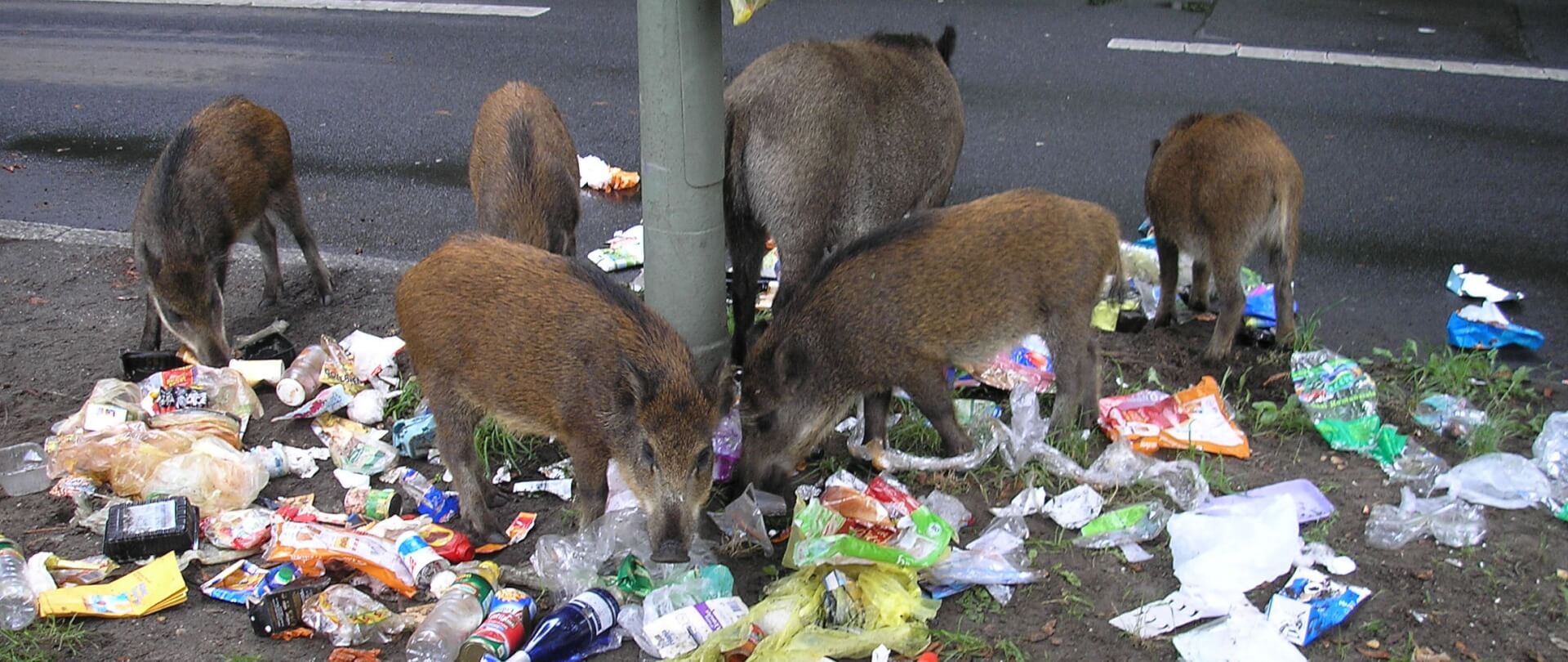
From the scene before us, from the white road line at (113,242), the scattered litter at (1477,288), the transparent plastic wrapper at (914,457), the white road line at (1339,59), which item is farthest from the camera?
the white road line at (1339,59)

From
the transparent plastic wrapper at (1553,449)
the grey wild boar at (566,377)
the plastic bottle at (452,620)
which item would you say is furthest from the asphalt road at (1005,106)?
the plastic bottle at (452,620)

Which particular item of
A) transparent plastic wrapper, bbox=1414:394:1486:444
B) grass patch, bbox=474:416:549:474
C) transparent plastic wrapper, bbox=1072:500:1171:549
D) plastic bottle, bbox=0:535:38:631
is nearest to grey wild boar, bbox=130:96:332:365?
grass patch, bbox=474:416:549:474

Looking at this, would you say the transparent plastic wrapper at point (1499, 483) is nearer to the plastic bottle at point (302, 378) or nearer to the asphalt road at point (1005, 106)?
the asphalt road at point (1005, 106)

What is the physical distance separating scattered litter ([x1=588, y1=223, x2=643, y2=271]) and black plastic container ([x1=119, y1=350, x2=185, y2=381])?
2018 mm

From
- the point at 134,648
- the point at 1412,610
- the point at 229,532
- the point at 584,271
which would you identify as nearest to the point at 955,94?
the point at 584,271

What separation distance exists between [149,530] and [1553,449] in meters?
4.95

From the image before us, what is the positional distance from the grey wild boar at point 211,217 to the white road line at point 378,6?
5.50 m

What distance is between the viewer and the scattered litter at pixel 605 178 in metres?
7.86

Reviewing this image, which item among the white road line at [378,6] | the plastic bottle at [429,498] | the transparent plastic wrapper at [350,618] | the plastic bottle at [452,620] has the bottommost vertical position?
the plastic bottle at [429,498]

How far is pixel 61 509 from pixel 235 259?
102 inches

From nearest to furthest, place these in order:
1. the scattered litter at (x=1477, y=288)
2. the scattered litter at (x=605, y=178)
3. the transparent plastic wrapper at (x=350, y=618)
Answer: the transparent plastic wrapper at (x=350, y=618) < the scattered litter at (x=1477, y=288) < the scattered litter at (x=605, y=178)

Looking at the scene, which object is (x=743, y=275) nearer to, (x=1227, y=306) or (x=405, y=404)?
(x=405, y=404)

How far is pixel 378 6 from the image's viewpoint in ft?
41.0

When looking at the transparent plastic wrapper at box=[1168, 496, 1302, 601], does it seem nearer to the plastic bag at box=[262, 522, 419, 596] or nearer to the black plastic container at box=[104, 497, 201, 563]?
the plastic bag at box=[262, 522, 419, 596]
